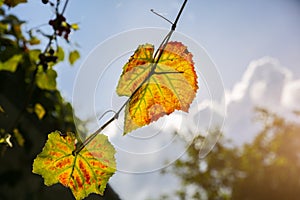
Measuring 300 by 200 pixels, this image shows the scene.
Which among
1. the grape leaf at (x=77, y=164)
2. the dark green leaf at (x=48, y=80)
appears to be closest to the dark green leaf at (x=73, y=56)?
the dark green leaf at (x=48, y=80)

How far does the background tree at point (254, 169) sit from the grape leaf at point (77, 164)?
19.5 feet

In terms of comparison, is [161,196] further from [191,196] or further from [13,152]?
[13,152]

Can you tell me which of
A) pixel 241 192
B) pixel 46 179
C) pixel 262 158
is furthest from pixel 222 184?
pixel 46 179

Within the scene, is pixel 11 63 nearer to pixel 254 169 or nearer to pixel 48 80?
pixel 48 80

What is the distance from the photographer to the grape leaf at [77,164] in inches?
15.0

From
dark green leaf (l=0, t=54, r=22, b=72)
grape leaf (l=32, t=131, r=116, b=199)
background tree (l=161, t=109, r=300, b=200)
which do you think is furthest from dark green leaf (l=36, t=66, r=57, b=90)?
background tree (l=161, t=109, r=300, b=200)

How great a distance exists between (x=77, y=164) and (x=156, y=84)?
0.12 meters

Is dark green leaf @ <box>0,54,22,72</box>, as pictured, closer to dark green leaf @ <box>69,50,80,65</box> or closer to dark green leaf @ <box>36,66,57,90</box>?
dark green leaf @ <box>36,66,57,90</box>

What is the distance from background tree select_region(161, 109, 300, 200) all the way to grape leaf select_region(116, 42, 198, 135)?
5.94 meters

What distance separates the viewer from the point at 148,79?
14.5 inches

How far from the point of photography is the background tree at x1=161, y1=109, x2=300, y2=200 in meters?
6.41

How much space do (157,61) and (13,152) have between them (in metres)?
2.41

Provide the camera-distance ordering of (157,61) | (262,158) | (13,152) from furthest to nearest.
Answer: (262,158) → (13,152) → (157,61)

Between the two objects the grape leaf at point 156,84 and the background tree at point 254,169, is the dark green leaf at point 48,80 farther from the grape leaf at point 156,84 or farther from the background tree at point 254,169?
the background tree at point 254,169
